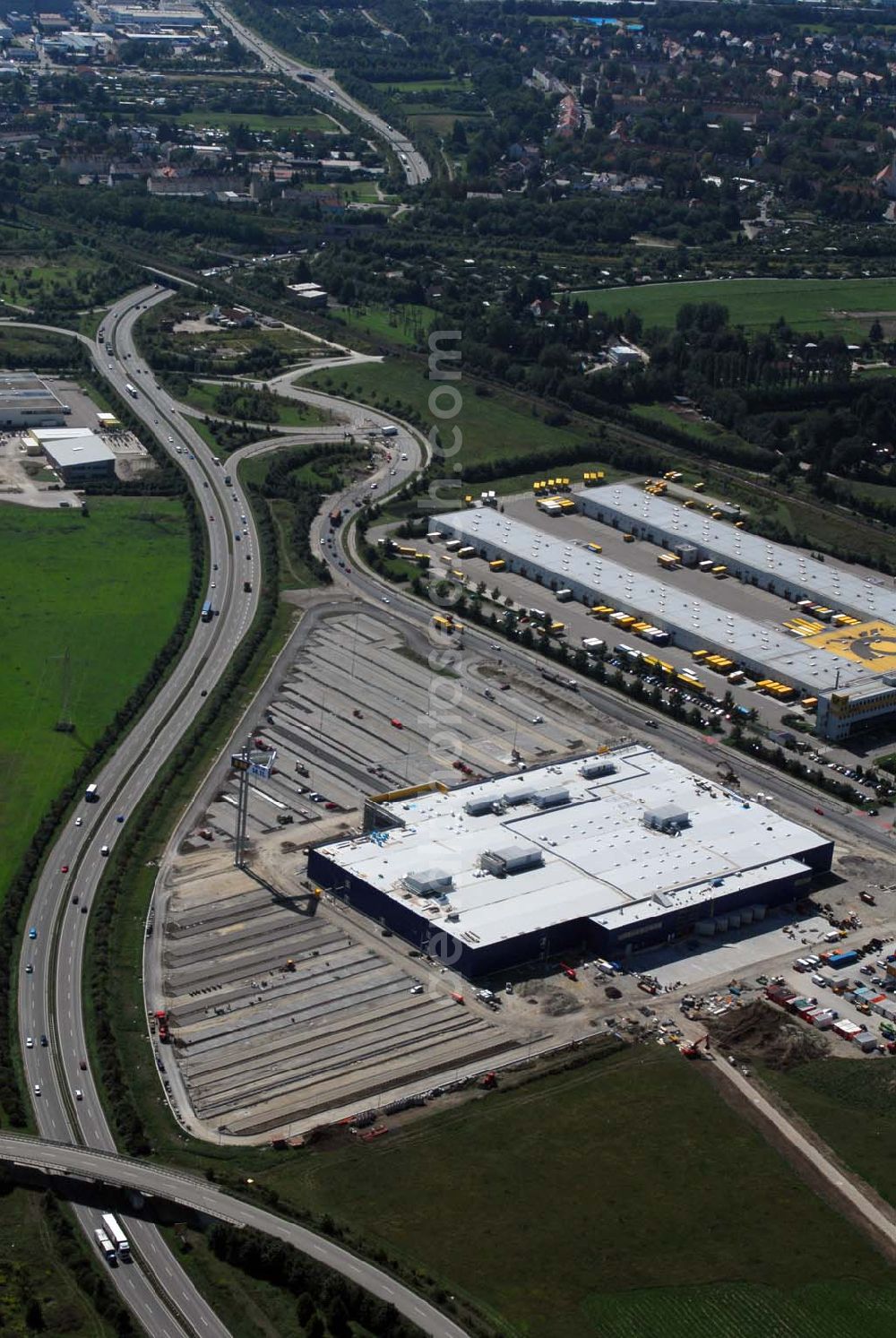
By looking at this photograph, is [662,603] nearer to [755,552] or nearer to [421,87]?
[755,552]

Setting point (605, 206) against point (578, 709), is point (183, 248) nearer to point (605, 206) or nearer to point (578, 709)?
point (605, 206)

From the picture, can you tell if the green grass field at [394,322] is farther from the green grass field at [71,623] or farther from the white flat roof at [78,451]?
the green grass field at [71,623]

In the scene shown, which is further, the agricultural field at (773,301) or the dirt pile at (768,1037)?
the agricultural field at (773,301)

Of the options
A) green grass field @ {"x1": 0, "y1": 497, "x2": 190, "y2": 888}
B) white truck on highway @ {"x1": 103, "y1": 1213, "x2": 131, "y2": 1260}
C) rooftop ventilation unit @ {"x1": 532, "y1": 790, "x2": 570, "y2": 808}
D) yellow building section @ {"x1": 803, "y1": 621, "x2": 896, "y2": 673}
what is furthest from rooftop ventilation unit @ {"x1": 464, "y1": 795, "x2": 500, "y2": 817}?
white truck on highway @ {"x1": 103, "y1": 1213, "x2": 131, "y2": 1260}

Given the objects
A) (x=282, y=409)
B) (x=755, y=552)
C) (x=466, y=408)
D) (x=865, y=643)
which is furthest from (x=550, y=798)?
(x=466, y=408)

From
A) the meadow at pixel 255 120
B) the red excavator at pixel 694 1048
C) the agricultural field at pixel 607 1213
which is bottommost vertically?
the agricultural field at pixel 607 1213

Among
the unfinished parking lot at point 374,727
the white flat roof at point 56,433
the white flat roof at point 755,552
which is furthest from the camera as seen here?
the white flat roof at point 56,433

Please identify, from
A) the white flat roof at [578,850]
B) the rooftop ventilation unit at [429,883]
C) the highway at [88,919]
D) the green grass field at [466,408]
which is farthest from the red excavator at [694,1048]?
the green grass field at [466,408]

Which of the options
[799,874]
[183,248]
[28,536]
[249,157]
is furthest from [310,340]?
[799,874]
